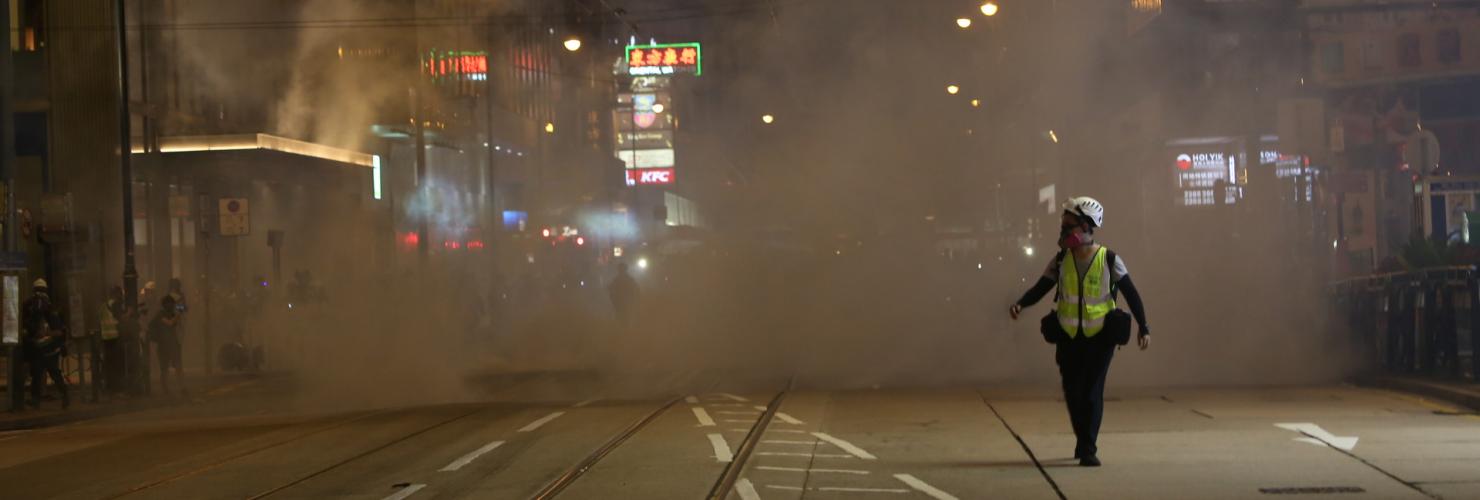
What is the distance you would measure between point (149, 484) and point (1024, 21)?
1544 centimetres

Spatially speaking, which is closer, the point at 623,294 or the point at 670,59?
the point at 623,294

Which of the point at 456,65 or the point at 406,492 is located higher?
the point at 456,65

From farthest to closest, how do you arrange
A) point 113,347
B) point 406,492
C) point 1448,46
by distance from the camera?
1. point 1448,46
2. point 113,347
3. point 406,492

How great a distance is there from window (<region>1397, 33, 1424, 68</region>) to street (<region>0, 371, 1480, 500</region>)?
18.0 m

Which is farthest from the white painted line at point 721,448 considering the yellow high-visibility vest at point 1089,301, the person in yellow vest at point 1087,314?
the yellow high-visibility vest at point 1089,301

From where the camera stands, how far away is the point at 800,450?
27.0 feet

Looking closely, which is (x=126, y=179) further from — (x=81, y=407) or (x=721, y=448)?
(x=721, y=448)

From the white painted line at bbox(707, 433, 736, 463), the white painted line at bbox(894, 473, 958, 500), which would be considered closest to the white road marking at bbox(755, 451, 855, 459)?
the white painted line at bbox(707, 433, 736, 463)

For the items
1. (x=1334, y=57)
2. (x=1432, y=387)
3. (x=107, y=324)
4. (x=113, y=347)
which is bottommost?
(x=1432, y=387)

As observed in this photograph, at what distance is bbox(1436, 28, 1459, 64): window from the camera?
88.4 ft

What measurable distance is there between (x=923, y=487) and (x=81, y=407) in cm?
1082

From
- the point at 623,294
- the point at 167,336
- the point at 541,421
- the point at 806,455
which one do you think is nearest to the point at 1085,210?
the point at 806,455

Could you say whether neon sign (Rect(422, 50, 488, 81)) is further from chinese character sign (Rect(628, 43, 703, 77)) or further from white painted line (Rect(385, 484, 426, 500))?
white painted line (Rect(385, 484, 426, 500))

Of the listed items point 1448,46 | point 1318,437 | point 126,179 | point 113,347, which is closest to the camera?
point 1318,437
